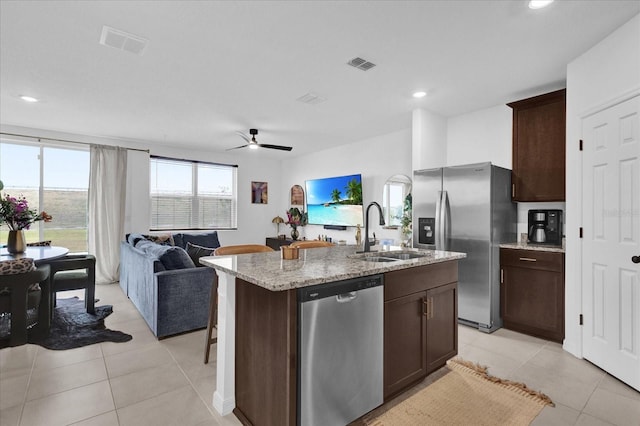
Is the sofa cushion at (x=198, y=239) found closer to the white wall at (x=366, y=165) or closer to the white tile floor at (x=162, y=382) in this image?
the white wall at (x=366, y=165)

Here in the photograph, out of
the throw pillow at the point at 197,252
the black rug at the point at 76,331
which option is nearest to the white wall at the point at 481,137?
the throw pillow at the point at 197,252

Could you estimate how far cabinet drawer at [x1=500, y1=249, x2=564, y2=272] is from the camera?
312cm

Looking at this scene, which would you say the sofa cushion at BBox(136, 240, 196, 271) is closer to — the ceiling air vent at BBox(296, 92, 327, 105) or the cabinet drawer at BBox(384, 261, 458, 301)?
the ceiling air vent at BBox(296, 92, 327, 105)

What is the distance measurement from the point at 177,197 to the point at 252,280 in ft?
18.1

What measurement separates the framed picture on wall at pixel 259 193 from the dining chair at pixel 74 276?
12.4 ft

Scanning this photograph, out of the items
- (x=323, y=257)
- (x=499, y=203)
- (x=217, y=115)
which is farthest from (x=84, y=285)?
(x=499, y=203)

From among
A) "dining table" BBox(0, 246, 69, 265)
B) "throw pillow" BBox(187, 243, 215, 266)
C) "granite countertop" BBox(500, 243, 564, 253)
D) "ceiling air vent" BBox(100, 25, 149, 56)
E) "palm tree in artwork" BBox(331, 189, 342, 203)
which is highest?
"ceiling air vent" BBox(100, 25, 149, 56)

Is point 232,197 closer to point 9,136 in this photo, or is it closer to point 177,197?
point 177,197

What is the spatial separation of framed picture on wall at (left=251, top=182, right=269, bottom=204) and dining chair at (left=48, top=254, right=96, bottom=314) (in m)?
3.78

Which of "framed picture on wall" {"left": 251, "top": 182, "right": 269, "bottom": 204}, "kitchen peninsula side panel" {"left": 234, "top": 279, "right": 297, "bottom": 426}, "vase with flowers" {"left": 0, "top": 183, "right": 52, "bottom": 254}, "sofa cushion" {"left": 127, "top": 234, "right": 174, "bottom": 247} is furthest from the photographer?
"framed picture on wall" {"left": 251, "top": 182, "right": 269, "bottom": 204}

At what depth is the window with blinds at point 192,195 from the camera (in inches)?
246

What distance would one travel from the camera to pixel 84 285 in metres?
3.85

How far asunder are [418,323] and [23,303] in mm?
3445

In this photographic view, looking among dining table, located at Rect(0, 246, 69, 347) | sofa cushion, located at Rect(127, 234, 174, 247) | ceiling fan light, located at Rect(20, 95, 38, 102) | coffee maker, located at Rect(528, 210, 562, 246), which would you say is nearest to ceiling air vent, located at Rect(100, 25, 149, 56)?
ceiling fan light, located at Rect(20, 95, 38, 102)
